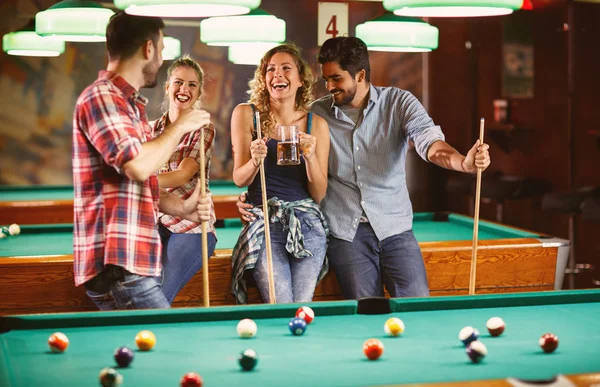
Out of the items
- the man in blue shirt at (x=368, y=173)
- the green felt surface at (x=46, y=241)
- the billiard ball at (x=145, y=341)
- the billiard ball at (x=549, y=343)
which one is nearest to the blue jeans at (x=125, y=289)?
the billiard ball at (x=145, y=341)

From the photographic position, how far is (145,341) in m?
2.32

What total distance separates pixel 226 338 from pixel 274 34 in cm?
264

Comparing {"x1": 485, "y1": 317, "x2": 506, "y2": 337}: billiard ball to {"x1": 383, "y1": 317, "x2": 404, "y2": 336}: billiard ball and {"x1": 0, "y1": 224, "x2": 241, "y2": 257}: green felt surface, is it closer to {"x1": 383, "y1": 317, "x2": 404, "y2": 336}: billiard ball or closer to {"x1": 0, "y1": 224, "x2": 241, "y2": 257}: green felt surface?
{"x1": 383, "y1": 317, "x2": 404, "y2": 336}: billiard ball

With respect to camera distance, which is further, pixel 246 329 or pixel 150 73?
pixel 150 73

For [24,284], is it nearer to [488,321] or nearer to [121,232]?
[121,232]

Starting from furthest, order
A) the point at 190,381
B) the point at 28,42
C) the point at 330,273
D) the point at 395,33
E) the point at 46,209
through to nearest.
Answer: the point at 46,209
the point at 28,42
the point at 395,33
the point at 330,273
the point at 190,381

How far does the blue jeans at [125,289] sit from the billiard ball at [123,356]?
635 millimetres

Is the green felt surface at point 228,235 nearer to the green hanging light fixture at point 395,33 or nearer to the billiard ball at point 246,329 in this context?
the green hanging light fixture at point 395,33

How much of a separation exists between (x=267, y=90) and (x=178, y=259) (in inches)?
34.2

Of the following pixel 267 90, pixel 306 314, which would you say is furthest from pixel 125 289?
pixel 267 90

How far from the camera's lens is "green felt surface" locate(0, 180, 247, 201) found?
6775 millimetres

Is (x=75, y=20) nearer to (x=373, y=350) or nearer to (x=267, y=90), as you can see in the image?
(x=267, y=90)

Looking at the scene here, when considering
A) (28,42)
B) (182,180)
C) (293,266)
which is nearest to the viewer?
(182,180)

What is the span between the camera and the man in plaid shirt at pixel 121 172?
2650mm
